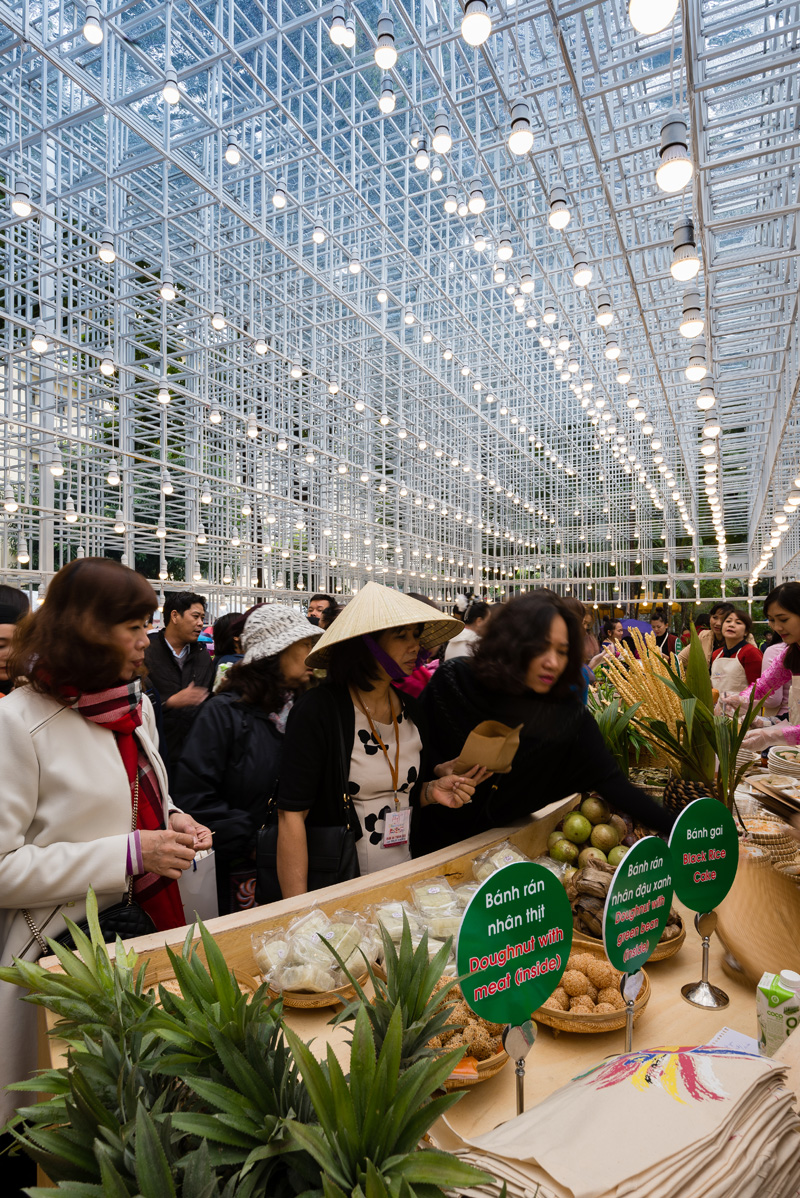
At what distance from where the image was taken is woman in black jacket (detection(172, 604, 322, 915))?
7.85 feet

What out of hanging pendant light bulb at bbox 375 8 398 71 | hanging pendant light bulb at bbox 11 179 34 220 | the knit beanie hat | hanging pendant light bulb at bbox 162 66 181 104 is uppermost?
hanging pendant light bulb at bbox 162 66 181 104

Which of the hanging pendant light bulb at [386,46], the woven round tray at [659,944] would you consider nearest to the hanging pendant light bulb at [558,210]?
the hanging pendant light bulb at [386,46]

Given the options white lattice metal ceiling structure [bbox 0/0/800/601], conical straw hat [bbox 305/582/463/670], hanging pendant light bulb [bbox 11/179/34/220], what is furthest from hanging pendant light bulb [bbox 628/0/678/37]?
hanging pendant light bulb [bbox 11/179/34/220]

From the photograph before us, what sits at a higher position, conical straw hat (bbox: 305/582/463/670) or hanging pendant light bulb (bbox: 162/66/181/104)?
hanging pendant light bulb (bbox: 162/66/181/104)

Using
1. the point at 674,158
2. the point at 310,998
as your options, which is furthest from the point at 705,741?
the point at 674,158

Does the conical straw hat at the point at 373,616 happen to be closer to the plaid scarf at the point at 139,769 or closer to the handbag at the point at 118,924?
the plaid scarf at the point at 139,769

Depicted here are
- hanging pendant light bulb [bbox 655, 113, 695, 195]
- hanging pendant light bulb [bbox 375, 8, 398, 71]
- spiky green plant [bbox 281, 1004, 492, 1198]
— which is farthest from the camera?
hanging pendant light bulb [bbox 375, 8, 398, 71]

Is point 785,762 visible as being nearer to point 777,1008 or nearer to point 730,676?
point 777,1008

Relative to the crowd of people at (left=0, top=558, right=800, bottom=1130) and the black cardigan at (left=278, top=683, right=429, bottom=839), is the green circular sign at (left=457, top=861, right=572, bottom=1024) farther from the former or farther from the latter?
the black cardigan at (left=278, top=683, right=429, bottom=839)

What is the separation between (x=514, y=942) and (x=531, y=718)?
1009 millimetres

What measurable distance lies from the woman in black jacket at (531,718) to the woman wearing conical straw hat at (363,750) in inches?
6.3

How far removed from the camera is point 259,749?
249 cm

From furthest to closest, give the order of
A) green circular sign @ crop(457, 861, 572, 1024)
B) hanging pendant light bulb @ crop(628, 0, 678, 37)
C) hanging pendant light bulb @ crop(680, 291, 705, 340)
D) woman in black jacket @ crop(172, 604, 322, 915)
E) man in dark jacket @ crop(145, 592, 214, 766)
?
hanging pendant light bulb @ crop(680, 291, 705, 340) < man in dark jacket @ crop(145, 592, 214, 766) < hanging pendant light bulb @ crop(628, 0, 678, 37) < woman in black jacket @ crop(172, 604, 322, 915) < green circular sign @ crop(457, 861, 572, 1024)

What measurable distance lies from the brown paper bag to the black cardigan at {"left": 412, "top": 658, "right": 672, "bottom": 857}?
13 centimetres
